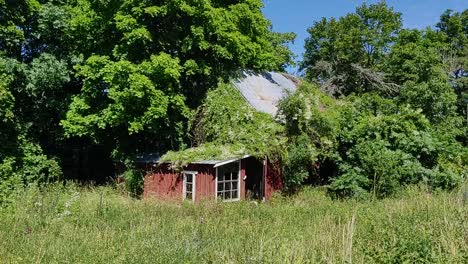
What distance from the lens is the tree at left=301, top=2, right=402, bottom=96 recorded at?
106 feet

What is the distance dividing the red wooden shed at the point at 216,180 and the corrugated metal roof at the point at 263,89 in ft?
10.7

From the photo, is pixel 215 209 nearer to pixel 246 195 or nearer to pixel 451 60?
pixel 246 195

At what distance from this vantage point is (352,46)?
116 feet

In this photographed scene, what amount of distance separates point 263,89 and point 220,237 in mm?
15955

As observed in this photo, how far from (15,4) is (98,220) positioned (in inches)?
571

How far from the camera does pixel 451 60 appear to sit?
36.8 m

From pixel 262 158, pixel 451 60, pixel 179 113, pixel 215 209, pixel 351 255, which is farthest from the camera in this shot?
pixel 451 60

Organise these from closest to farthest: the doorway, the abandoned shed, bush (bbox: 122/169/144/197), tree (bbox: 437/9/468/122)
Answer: the abandoned shed < the doorway < bush (bbox: 122/169/144/197) < tree (bbox: 437/9/468/122)

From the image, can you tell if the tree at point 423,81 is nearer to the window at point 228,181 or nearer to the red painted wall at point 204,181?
the window at point 228,181

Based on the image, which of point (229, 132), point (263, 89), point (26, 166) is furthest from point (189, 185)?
point (26, 166)

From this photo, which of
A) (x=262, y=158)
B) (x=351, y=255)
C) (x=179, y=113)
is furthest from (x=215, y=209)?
(x=179, y=113)

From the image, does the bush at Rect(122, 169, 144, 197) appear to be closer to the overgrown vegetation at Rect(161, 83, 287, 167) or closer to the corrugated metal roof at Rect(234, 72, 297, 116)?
the overgrown vegetation at Rect(161, 83, 287, 167)

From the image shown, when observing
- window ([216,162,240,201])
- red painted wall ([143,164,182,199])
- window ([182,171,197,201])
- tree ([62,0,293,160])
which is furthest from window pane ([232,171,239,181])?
tree ([62,0,293,160])

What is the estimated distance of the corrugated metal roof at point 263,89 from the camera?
69.8 feet
